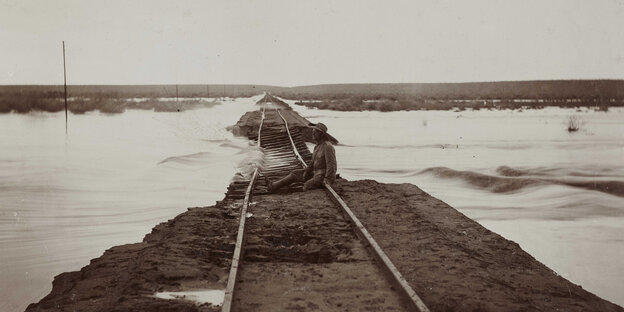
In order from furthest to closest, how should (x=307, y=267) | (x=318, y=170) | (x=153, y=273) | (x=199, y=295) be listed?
(x=318, y=170) < (x=307, y=267) < (x=153, y=273) < (x=199, y=295)

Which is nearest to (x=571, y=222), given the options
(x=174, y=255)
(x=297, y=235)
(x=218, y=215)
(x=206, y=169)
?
(x=297, y=235)

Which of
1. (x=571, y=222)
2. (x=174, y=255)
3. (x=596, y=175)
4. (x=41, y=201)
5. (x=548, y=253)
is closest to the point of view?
(x=174, y=255)

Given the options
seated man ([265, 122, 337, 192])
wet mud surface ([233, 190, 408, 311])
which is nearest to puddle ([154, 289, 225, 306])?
wet mud surface ([233, 190, 408, 311])

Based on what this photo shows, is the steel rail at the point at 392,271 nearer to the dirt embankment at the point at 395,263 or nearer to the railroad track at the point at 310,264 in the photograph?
the railroad track at the point at 310,264

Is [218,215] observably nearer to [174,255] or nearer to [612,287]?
[174,255]

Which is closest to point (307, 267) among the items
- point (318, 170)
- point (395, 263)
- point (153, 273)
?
point (395, 263)

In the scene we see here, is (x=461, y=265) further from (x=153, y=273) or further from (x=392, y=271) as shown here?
(x=153, y=273)

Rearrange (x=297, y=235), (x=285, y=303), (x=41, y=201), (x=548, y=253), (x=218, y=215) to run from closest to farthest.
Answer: (x=285, y=303)
(x=297, y=235)
(x=548, y=253)
(x=218, y=215)
(x=41, y=201)
